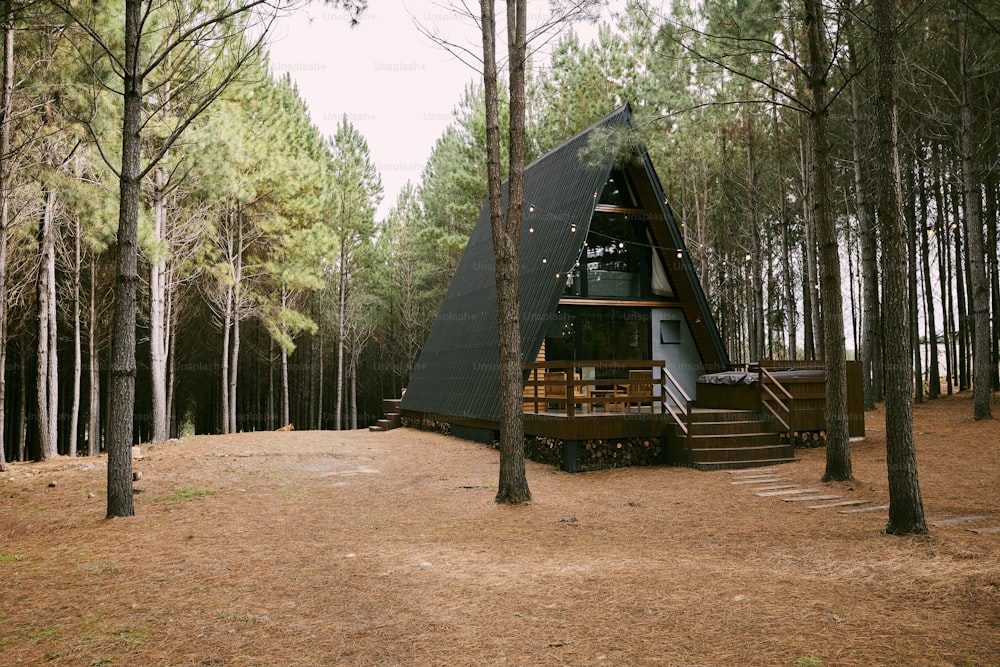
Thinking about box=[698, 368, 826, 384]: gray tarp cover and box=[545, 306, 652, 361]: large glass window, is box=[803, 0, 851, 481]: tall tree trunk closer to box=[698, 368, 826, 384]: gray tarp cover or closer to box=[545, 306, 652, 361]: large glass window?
box=[698, 368, 826, 384]: gray tarp cover

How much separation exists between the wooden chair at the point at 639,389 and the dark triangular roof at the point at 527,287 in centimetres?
190

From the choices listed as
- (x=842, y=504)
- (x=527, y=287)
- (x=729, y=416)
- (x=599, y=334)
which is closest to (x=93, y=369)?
(x=527, y=287)

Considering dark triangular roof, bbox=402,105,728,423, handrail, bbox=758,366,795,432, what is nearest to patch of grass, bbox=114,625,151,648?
dark triangular roof, bbox=402,105,728,423

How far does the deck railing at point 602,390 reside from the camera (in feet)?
33.2

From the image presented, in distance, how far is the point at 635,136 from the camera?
10.4 m

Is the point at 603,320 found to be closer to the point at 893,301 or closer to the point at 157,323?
the point at 893,301

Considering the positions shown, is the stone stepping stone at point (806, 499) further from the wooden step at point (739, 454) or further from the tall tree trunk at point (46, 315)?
the tall tree trunk at point (46, 315)

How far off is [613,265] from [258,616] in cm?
1115

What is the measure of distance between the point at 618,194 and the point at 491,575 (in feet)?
34.6

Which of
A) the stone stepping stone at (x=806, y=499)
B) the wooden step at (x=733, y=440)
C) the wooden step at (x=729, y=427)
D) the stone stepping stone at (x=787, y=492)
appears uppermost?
the wooden step at (x=729, y=427)

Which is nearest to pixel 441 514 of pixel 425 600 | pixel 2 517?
pixel 425 600

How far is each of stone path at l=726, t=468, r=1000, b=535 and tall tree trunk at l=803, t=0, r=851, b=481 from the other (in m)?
0.67

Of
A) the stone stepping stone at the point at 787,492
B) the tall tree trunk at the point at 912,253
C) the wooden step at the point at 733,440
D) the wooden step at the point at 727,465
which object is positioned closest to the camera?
the stone stepping stone at the point at 787,492

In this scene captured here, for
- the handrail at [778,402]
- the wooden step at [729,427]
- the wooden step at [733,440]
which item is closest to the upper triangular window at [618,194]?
the handrail at [778,402]
